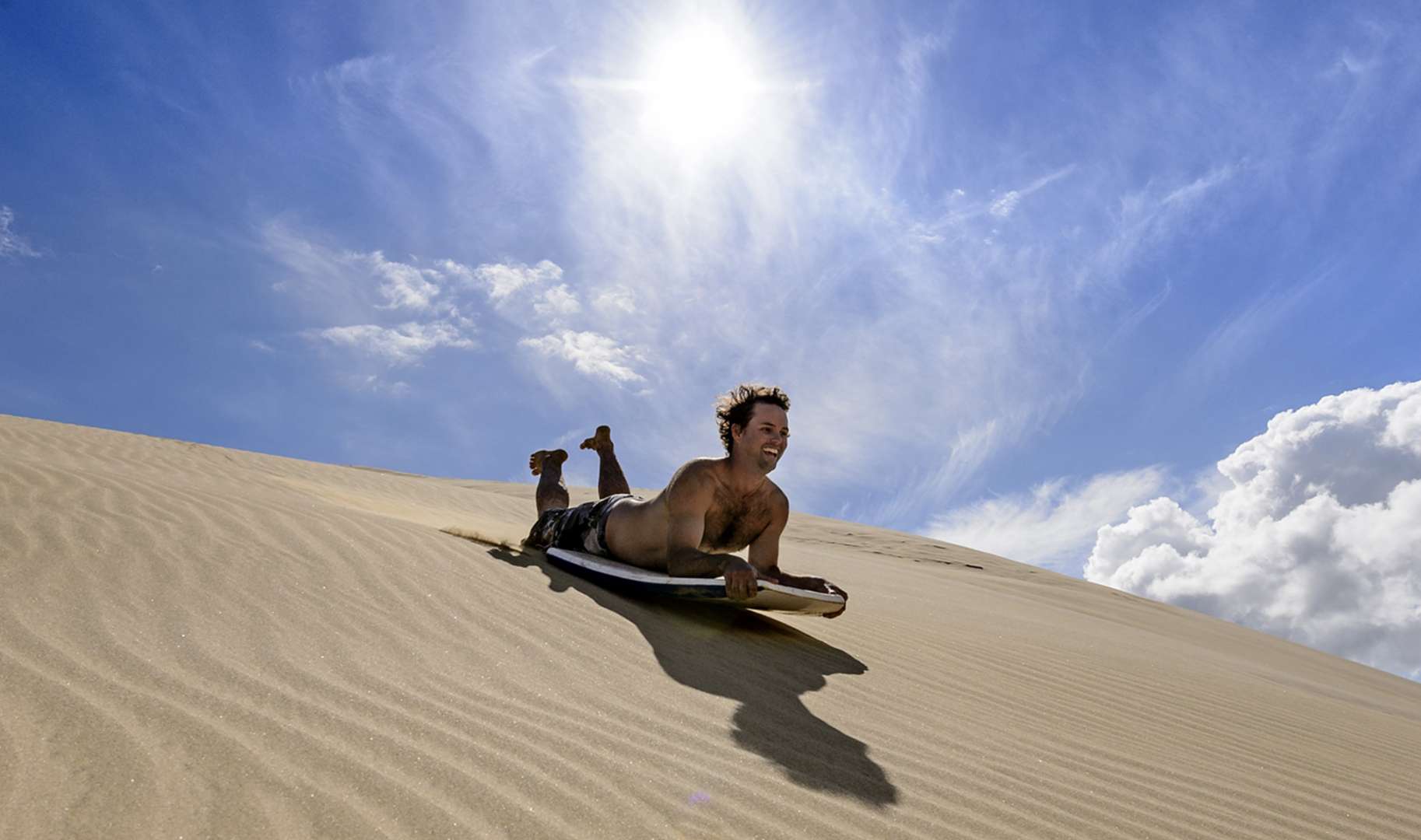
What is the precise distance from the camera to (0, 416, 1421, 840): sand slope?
1.83m

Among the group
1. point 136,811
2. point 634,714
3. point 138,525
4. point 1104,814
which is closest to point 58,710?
point 136,811

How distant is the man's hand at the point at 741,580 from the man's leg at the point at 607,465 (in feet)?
8.39

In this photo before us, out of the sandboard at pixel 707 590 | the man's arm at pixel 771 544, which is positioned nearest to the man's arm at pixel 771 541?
the man's arm at pixel 771 544

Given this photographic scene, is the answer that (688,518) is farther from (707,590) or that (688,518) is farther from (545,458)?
(545,458)

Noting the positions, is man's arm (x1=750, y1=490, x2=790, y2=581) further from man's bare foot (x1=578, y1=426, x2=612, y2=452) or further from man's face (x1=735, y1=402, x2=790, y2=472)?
man's bare foot (x1=578, y1=426, x2=612, y2=452)

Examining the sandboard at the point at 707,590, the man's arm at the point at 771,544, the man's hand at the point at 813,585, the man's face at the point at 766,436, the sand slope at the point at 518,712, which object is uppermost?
the man's face at the point at 766,436

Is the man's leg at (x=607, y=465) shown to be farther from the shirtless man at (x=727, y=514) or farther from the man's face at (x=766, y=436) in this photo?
the man's face at (x=766, y=436)

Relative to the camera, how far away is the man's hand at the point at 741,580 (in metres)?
3.64

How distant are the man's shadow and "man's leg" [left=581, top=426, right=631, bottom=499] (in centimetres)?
109

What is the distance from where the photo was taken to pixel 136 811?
64.1 inches

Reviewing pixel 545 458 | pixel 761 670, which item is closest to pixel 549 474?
pixel 545 458

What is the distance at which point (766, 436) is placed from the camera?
161 inches

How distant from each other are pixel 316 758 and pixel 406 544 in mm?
2637

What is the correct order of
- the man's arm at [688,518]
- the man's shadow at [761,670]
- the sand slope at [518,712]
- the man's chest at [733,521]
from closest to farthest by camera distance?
the sand slope at [518,712]
the man's shadow at [761,670]
the man's arm at [688,518]
the man's chest at [733,521]
